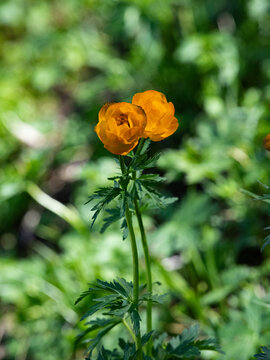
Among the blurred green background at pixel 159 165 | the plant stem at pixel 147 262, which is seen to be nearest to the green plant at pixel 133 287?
the plant stem at pixel 147 262

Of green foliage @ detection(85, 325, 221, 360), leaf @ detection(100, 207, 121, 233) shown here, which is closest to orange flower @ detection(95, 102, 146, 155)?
leaf @ detection(100, 207, 121, 233)

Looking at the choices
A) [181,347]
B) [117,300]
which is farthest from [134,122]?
[181,347]

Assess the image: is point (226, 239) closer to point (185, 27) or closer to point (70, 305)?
point (70, 305)

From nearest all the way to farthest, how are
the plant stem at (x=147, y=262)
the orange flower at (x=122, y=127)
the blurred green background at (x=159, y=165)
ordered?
the orange flower at (x=122, y=127) < the plant stem at (x=147, y=262) < the blurred green background at (x=159, y=165)

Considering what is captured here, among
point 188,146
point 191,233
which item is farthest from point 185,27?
point 191,233

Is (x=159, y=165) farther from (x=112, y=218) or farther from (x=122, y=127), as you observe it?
(x=122, y=127)

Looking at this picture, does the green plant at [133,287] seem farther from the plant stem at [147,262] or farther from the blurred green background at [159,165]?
the blurred green background at [159,165]
